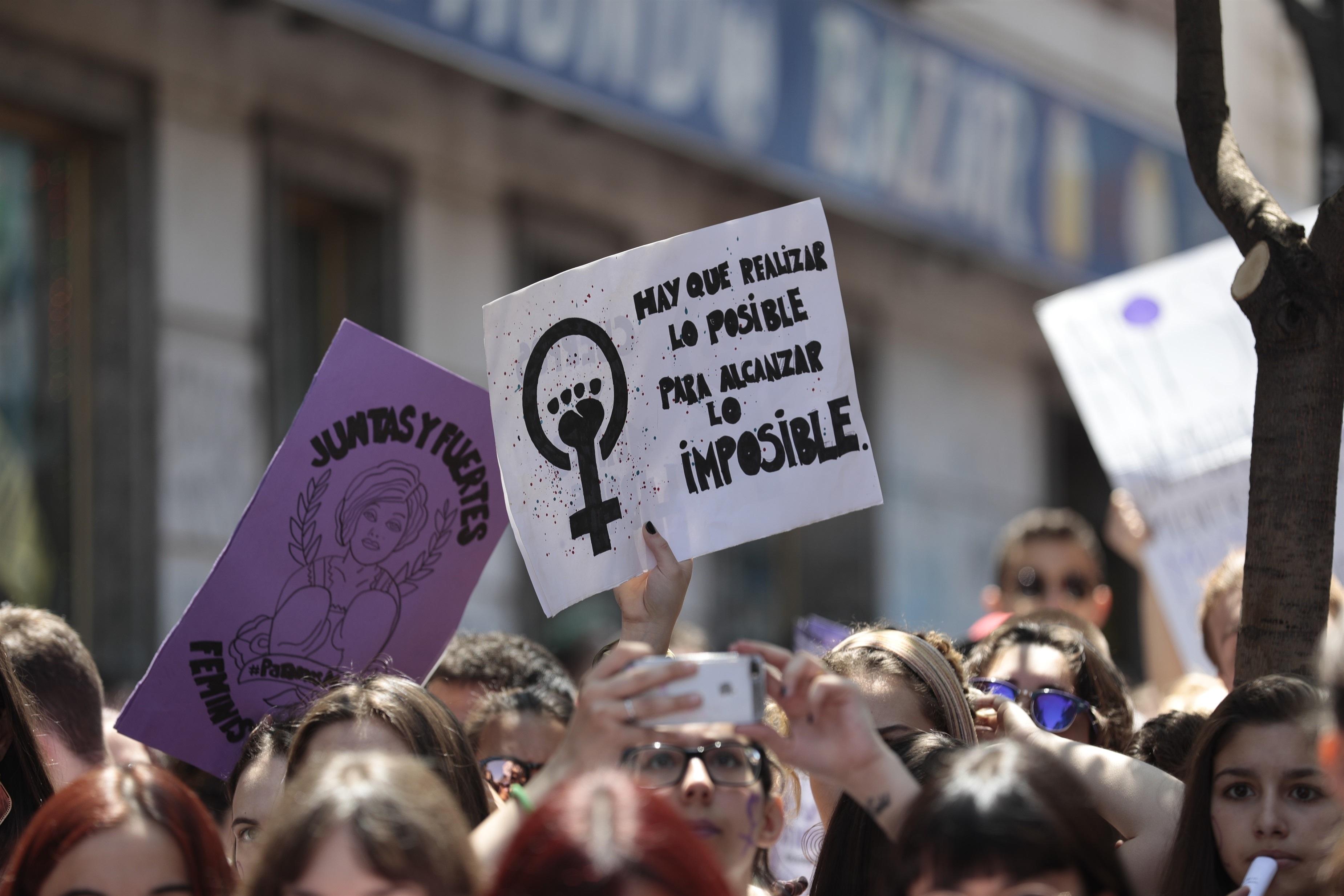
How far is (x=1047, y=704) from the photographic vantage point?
12.0 ft

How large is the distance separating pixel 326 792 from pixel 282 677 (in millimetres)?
1479

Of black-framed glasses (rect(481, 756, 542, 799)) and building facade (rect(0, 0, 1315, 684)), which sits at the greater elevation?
building facade (rect(0, 0, 1315, 684))

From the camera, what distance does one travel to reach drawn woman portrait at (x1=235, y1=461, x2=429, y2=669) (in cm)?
366

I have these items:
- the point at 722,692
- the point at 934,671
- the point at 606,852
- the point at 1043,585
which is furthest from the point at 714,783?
the point at 1043,585

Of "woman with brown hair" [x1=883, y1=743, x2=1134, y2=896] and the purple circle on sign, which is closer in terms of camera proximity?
"woman with brown hair" [x1=883, y1=743, x2=1134, y2=896]

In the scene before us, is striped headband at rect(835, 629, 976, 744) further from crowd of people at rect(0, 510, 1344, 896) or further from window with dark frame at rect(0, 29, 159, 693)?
window with dark frame at rect(0, 29, 159, 693)

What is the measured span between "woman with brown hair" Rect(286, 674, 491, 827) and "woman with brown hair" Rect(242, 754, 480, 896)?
0.72 meters

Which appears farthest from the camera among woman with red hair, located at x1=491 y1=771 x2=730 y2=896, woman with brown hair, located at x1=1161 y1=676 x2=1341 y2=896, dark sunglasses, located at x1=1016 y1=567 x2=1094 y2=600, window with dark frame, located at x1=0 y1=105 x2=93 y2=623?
window with dark frame, located at x1=0 y1=105 x2=93 y2=623

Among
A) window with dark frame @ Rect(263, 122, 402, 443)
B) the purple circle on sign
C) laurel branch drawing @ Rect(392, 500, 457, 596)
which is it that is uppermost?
window with dark frame @ Rect(263, 122, 402, 443)

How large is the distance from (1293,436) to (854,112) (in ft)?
29.6

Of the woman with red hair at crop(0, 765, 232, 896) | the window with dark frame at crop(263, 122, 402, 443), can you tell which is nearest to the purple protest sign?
the woman with red hair at crop(0, 765, 232, 896)

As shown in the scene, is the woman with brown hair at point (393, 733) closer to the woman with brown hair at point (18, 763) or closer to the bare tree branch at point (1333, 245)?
the woman with brown hair at point (18, 763)

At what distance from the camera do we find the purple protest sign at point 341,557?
3.59m

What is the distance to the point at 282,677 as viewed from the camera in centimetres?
363
